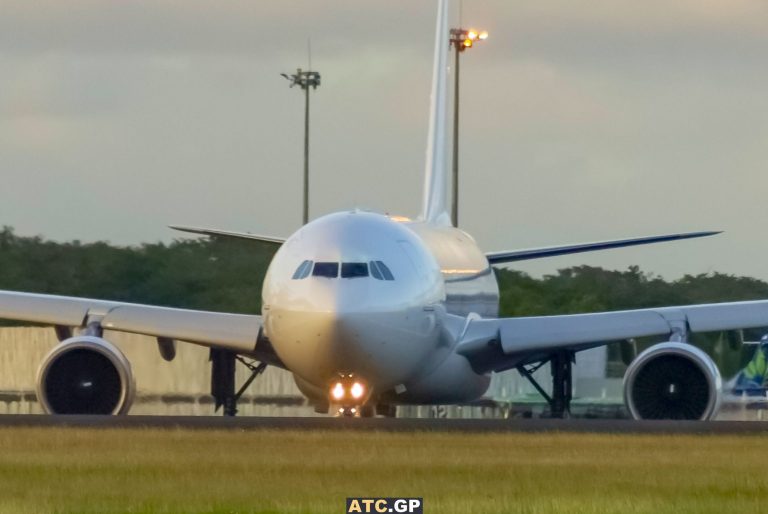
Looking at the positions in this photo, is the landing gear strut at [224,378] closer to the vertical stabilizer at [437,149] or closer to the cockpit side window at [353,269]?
the cockpit side window at [353,269]

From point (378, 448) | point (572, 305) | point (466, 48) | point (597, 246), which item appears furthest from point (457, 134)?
point (378, 448)

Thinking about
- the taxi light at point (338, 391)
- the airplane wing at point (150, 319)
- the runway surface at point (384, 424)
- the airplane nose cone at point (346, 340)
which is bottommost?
the runway surface at point (384, 424)

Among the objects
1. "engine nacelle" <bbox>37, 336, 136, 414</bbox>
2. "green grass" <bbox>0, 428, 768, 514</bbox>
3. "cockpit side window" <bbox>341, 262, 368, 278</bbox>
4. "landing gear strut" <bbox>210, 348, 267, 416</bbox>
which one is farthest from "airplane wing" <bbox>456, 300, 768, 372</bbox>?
"green grass" <bbox>0, 428, 768, 514</bbox>

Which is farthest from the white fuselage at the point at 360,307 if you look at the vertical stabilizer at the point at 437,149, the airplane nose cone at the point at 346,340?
the vertical stabilizer at the point at 437,149

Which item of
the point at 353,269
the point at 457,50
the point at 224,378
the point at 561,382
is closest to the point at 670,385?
the point at 561,382

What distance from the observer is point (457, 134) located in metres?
54.3

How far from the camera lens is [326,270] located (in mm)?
24031

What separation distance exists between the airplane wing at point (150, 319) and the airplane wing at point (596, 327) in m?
2.96

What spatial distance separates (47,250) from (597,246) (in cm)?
1552

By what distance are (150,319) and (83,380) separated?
1336 mm

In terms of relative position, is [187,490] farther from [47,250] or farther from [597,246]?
[47,250]

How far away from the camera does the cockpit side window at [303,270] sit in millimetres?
24109

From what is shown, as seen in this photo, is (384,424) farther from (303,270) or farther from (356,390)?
(303,270)

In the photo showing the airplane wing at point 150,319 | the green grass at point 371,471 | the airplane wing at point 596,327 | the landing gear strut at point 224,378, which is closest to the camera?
the green grass at point 371,471
